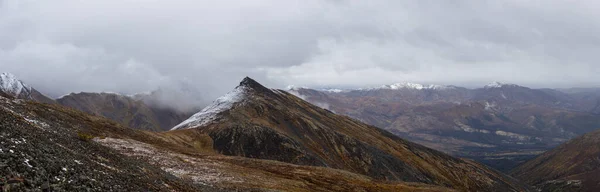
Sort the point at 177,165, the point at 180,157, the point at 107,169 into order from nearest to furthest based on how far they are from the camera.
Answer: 1. the point at 107,169
2. the point at 177,165
3. the point at 180,157

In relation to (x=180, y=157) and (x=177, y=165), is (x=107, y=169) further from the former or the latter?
(x=180, y=157)

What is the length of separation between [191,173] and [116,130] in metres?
42.1

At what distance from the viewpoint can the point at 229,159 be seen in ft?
275

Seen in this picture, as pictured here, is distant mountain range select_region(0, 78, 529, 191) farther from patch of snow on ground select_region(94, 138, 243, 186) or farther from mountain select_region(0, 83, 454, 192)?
patch of snow on ground select_region(94, 138, 243, 186)

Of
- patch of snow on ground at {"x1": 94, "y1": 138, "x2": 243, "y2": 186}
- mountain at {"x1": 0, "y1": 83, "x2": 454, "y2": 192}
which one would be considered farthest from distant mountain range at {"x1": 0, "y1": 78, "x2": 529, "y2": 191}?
patch of snow on ground at {"x1": 94, "y1": 138, "x2": 243, "y2": 186}

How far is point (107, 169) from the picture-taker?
29984 mm

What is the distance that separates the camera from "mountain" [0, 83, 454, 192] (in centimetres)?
1944

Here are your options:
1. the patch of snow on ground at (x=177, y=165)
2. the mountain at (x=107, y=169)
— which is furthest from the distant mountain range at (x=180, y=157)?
the patch of snow on ground at (x=177, y=165)

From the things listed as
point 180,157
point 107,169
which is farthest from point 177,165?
point 107,169

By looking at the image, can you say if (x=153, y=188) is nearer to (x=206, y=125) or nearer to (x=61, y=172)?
(x=61, y=172)

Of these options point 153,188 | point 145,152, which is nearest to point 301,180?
point 145,152

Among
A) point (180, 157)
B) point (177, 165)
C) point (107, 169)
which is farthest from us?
point (180, 157)

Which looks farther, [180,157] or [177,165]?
[180,157]

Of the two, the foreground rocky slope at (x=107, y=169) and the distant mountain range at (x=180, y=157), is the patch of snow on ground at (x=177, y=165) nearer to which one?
the foreground rocky slope at (x=107, y=169)
